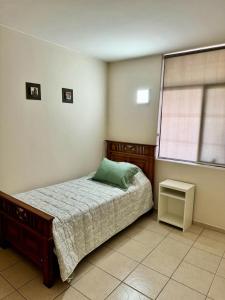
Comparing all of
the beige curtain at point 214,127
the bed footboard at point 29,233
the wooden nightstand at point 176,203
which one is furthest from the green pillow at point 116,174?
the bed footboard at point 29,233

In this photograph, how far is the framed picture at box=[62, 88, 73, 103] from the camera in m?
2.98

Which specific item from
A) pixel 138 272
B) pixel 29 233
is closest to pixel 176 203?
pixel 138 272

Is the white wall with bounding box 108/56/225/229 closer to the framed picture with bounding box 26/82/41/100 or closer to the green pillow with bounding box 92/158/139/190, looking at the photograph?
the green pillow with bounding box 92/158/139/190

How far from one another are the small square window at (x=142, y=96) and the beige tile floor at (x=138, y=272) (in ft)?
6.33

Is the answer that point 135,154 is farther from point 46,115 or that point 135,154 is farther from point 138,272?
point 138,272

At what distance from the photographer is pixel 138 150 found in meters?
3.38

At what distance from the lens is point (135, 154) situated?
3.41 meters

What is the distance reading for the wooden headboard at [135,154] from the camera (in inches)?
128

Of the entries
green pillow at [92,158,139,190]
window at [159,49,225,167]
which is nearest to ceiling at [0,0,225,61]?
window at [159,49,225,167]

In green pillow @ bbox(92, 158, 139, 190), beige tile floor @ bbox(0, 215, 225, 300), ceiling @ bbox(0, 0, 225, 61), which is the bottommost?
beige tile floor @ bbox(0, 215, 225, 300)

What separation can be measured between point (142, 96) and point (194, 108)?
81 centimetres

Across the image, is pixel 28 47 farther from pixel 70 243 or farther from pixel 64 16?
pixel 70 243

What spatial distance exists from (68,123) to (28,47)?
1.07 metres

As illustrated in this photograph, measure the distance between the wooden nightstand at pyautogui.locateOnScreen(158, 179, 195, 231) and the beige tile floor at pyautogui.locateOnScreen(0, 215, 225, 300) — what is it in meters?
0.24
